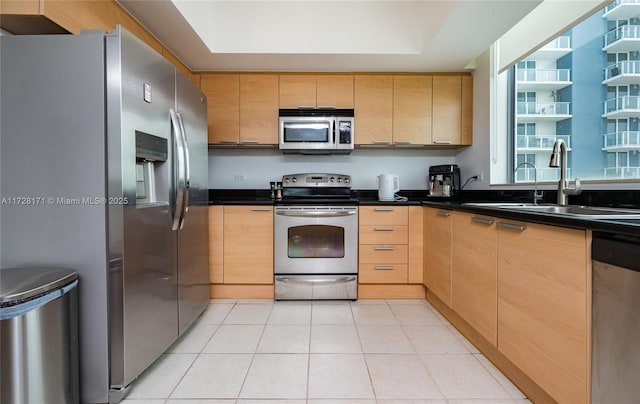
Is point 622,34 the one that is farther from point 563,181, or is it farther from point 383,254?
point 383,254

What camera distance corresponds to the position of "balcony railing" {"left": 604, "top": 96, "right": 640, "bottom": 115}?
163cm

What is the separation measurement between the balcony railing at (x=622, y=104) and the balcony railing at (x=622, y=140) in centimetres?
13

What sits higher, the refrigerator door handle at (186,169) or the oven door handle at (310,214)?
the refrigerator door handle at (186,169)

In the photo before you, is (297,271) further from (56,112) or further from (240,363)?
(56,112)

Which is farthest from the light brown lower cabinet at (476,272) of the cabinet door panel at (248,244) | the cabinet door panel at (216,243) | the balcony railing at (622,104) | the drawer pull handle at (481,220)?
the cabinet door panel at (216,243)

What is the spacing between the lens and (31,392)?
1.11 m

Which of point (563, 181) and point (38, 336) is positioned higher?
point (563, 181)

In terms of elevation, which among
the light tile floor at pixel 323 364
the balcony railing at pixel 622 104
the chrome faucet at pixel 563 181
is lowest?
the light tile floor at pixel 323 364

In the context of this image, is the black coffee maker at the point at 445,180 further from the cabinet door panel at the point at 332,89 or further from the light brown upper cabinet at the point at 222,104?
the light brown upper cabinet at the point at 222,104

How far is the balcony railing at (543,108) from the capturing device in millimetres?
2124

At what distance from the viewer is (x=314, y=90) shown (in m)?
2.97

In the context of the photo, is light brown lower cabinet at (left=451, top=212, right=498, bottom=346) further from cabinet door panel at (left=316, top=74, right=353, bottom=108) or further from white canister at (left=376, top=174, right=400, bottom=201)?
cabinet door panel at (left=316, top=74, right=353, bottom=108)

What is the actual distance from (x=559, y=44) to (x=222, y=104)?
9.42ft

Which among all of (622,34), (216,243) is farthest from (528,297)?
(216,243)
